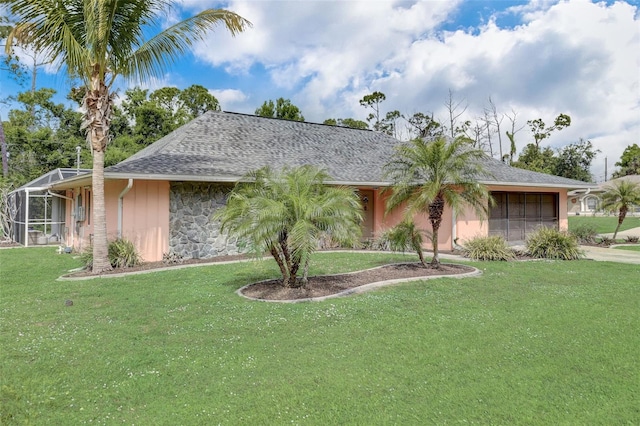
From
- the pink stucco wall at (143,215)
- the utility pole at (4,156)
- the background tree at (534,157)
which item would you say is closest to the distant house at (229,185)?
the pink stucco wall at (143,215)

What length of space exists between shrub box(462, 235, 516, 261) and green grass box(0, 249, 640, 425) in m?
4.12

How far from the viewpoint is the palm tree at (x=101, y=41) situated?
29.1 feet

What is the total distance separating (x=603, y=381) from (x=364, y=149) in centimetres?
1531

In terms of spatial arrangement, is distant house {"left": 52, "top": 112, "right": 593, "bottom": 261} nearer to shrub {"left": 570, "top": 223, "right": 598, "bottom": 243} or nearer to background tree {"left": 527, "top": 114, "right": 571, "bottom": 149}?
shrub {"left": 570, "top": 223, "right": 598, "bottom": 243}

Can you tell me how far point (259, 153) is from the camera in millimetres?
14883

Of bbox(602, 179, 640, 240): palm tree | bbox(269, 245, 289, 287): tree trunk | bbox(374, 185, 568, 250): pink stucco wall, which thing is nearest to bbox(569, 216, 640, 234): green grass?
bbox(602, 179, 640, 240): palm tree

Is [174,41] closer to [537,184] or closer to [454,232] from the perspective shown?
[454,232]

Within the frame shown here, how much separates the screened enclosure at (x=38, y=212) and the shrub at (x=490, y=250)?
17.2 m

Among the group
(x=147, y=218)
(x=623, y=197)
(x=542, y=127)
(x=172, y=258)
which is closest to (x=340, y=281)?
(x=172, y=258)

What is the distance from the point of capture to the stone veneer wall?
11656 millimetres

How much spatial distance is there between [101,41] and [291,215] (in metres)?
6.73

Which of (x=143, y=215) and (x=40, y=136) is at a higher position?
(x=40, y=136)

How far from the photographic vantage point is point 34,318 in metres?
5.82

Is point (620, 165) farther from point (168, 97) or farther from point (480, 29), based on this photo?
point (168, 97)
